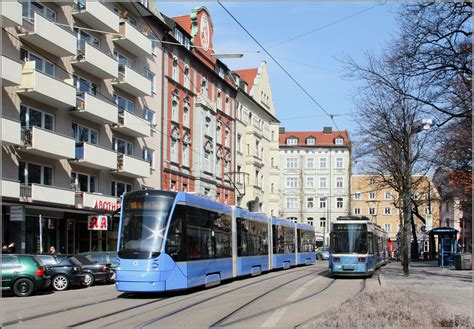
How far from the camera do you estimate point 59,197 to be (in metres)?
30.2

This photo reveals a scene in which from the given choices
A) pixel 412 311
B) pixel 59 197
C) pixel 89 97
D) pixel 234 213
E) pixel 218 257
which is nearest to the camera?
pixel 412 311

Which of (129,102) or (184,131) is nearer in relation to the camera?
(129,102)

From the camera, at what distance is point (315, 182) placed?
97.2 meters

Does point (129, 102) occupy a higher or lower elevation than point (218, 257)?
higher

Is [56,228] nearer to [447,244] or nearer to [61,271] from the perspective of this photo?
[61,271]

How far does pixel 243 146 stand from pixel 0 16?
3921 centimetres

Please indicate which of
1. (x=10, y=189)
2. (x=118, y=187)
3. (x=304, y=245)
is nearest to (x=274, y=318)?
(x=10, y=189)

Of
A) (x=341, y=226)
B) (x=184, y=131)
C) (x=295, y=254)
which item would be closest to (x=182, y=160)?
(x=184, y=131)

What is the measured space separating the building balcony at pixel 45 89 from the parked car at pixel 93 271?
889 centimetres

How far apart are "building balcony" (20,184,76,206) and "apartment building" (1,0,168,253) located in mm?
50

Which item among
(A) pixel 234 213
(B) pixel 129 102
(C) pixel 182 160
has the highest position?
(B) pixel 129 102

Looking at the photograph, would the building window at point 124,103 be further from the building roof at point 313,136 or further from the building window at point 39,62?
the building roof at point 313,136

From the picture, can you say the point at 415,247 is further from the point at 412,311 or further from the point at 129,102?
the point at 412,311

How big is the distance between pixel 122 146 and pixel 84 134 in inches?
189
